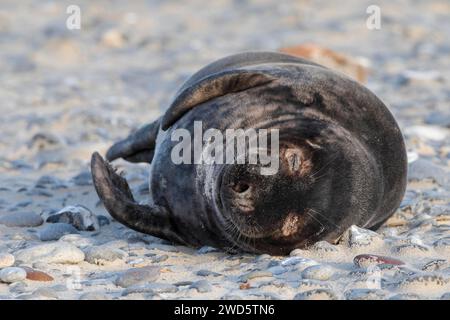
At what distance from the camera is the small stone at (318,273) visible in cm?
372

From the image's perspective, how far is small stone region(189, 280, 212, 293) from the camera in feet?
→ 11.8

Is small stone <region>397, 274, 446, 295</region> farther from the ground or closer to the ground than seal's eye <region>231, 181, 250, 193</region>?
closer to the ground

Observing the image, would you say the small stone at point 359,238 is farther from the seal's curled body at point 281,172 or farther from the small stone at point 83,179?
the small stone at point 83,179

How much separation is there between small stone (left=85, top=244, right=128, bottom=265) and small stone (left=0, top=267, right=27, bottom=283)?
37 cm

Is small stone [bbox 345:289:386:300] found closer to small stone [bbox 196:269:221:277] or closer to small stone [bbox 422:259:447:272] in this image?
small stone [bbox 422:259:447:272]

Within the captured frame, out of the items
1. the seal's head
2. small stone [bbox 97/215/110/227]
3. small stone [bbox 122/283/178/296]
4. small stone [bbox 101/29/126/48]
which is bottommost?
small stone [bbox 122/283/178/296]

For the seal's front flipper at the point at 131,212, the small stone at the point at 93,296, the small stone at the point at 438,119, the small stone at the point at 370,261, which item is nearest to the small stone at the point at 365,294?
the small stone at the point at 370,261

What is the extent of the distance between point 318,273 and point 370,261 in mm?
271

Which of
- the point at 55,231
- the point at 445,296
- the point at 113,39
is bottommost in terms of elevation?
the point at 445,296

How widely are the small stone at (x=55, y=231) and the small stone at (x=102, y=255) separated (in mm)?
415

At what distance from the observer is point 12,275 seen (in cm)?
376

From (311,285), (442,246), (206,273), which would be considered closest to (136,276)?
(206,273)

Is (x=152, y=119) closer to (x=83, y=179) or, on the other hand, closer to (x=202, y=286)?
(x=83, y=179)

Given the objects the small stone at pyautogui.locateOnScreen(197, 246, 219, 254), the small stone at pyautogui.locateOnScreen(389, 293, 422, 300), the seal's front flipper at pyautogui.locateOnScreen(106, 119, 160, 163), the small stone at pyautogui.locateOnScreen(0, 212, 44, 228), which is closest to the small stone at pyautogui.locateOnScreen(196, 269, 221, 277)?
the small stone at pyautogui.locateOnScreen(197, 246, 219, 254)
